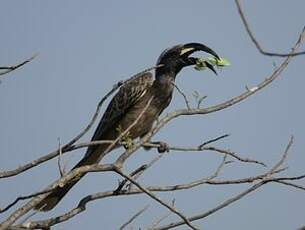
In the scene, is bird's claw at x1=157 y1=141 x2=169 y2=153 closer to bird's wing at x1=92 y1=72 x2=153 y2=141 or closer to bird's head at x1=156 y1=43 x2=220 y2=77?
bird's head at x1=156 y1=43 x2=220 y2=77

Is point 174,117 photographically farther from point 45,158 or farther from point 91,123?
point 45,158

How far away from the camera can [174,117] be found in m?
4.04

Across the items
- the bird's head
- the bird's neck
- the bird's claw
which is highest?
the bird's head

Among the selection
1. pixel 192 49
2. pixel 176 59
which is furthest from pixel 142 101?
pixel 192 49

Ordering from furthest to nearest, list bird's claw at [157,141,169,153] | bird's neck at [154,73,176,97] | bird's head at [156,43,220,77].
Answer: bird's neck at [154,73,176,97], bird's head at [156,43,220,77], bird's claw at [157,141,169,153]

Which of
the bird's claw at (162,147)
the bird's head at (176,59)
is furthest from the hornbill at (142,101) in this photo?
the bird's claw at (162,147)

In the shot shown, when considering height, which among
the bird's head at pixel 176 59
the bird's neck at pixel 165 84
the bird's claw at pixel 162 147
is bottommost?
Answer: the bird's claw at pixel 162 147

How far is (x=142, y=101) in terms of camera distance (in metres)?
7.00

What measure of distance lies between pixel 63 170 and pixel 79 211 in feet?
1.29

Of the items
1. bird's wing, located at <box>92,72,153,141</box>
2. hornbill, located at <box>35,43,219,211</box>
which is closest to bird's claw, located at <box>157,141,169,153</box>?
hornbill, located at <box>35,43,219,211</box>

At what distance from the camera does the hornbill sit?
659cm

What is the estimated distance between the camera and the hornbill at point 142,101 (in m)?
6.59

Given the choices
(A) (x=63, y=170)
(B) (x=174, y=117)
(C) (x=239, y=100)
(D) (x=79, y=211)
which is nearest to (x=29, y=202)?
(A) (x=63, y=170)

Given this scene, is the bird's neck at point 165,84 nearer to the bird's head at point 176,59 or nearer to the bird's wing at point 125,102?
the bird's head at point 176,59
